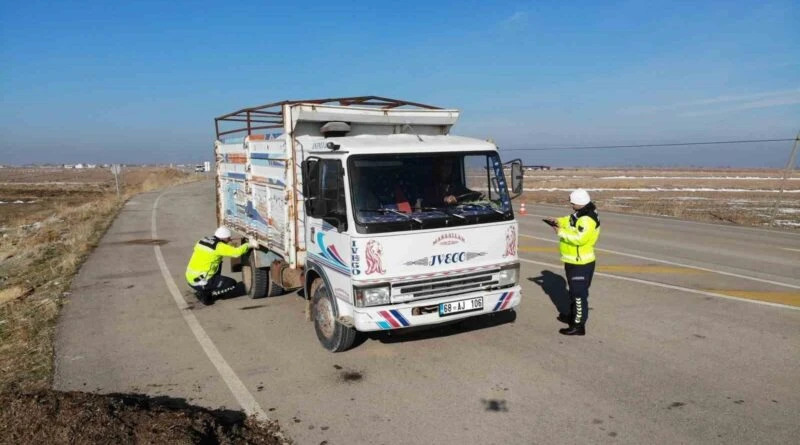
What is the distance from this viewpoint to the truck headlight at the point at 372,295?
5441mm

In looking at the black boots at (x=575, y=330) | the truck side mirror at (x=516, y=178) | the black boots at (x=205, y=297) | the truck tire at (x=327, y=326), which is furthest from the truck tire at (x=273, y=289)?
the black boots at (x=575, y=330)

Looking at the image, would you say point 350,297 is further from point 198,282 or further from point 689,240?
point 689,240

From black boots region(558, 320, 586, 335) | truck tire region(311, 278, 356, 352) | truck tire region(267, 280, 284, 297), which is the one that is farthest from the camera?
truck tire region(267, 280, 284, 297)

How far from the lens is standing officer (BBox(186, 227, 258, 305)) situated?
8430mm

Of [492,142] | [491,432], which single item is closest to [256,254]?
[492,142]

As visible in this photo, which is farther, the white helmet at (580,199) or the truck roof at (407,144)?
the white helmet at (580,199)

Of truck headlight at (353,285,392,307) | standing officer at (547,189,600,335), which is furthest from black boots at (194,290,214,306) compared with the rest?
standing officer at (547,189,600,335)

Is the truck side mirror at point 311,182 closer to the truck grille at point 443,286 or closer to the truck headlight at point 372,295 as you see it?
the truck headlight at point 372,295

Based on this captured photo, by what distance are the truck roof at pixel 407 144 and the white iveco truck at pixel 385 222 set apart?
1 centimetres

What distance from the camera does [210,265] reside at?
27.8 feet

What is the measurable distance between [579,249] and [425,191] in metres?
1.97

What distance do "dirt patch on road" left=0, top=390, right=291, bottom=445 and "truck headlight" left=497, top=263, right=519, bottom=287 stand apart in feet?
9.47

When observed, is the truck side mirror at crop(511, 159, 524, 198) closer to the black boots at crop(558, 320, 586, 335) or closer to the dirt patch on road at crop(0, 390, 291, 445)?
the black boots at crop(558, 320, 586, 335)

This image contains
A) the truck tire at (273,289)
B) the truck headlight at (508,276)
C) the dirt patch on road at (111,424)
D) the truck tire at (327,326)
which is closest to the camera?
the dirt patch on road at (111,424)
